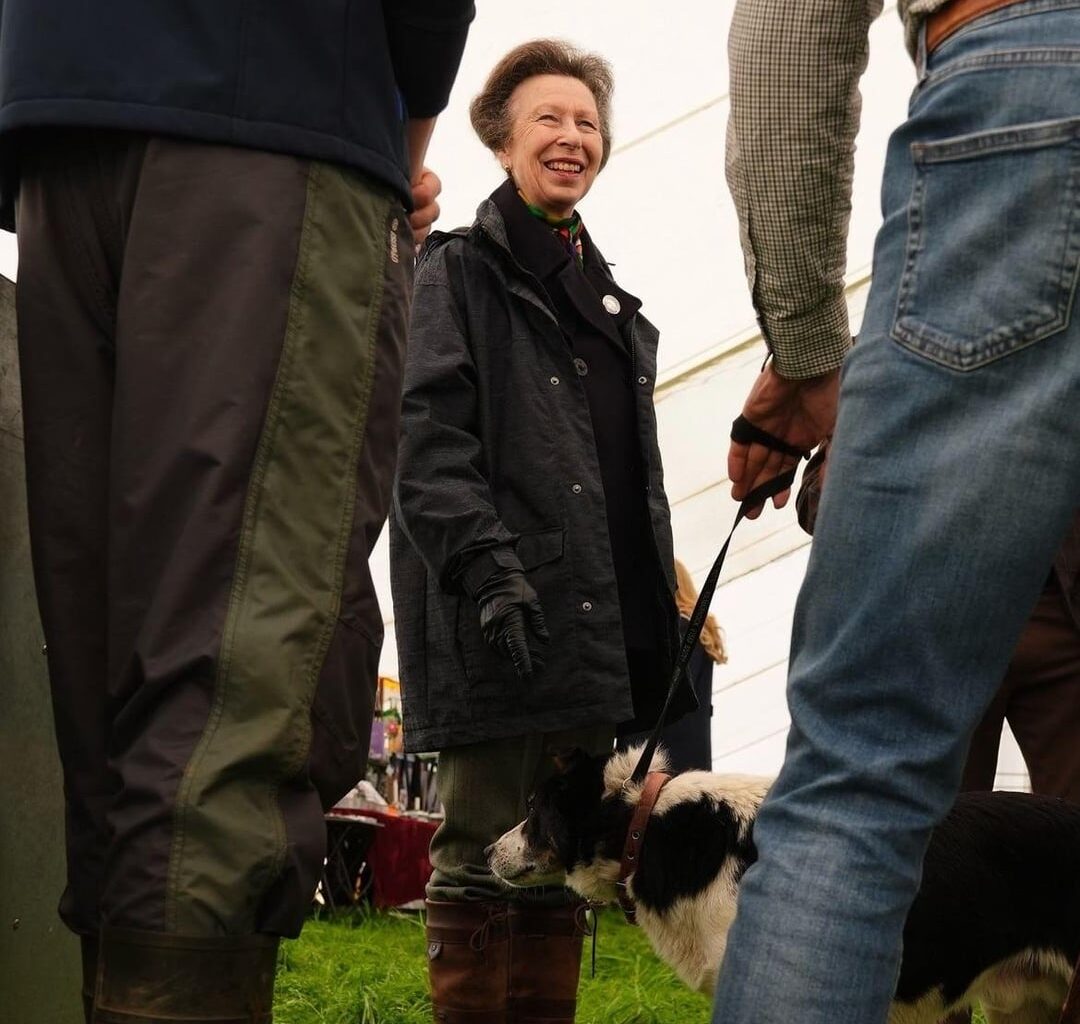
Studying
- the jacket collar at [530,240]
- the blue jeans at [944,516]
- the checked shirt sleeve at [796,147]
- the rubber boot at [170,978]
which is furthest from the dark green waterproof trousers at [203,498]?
the jacket collar at [530,240]

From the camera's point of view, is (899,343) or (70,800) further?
(70,800)

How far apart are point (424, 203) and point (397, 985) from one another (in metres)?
2.33

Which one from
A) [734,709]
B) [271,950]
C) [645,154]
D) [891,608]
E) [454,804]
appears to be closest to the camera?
[891,608]

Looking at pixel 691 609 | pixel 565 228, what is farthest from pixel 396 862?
pixel 565 228

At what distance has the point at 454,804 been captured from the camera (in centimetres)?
284

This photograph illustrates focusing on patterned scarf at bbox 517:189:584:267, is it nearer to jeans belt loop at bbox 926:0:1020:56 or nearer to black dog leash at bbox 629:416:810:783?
black dog leash at bbox 629:416:810:783

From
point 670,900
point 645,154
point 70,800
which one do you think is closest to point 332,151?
point 70,800

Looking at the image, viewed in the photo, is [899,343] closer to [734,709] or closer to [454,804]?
[454,804]

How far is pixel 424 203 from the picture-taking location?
1893mm

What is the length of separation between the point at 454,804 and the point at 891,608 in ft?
5.91

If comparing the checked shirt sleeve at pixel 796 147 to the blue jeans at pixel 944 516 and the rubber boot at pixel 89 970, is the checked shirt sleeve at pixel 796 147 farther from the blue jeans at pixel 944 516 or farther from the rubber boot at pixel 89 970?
the rubber boot at pixel 89 970

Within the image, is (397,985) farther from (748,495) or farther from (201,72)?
(201,72)

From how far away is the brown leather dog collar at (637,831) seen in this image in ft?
9.77

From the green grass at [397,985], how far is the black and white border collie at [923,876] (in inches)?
22.0
